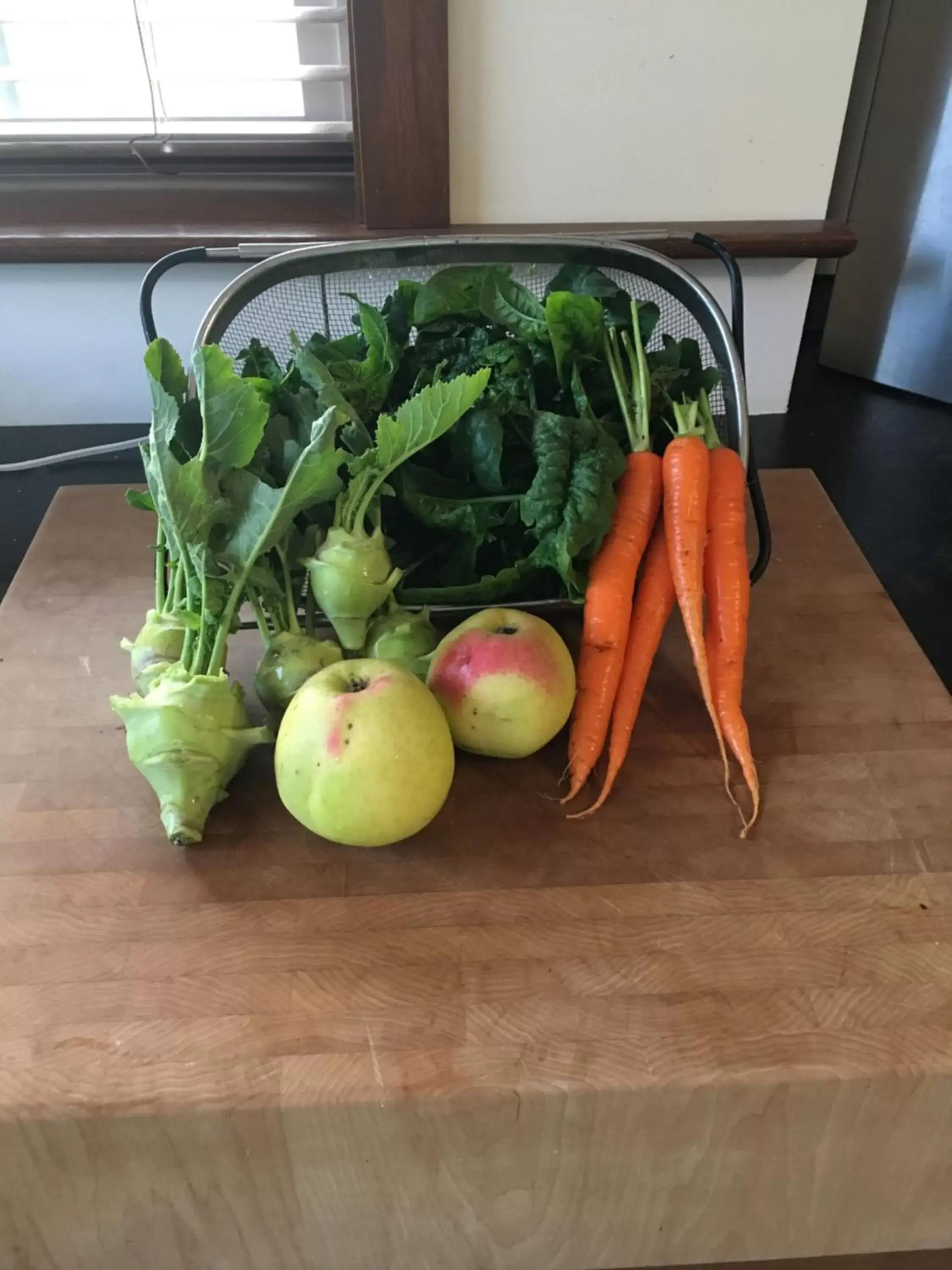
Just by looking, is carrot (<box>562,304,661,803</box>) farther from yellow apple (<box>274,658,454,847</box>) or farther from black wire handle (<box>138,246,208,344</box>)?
black wire handle (<box>138,246,208,344</box>)

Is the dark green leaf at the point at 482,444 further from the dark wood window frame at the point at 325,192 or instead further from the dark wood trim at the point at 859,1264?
the dark wood trim at the point at 859,1264

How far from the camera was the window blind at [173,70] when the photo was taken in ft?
3.34

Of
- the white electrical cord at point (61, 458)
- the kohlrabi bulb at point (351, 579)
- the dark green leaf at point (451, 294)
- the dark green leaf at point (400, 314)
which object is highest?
the dark green leaf at point (451, 294)

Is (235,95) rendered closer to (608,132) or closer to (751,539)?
(608,132)

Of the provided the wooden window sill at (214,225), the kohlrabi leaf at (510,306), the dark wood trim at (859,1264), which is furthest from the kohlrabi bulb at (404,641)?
the wooden window sill at (214,225)

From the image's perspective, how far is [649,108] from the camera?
994mm

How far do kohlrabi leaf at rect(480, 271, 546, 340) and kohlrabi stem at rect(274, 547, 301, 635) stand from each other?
24cm

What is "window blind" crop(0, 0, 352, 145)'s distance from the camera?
102 cm

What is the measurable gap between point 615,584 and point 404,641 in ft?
0.47

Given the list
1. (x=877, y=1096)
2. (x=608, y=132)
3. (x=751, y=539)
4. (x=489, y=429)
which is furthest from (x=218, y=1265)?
(x=608, y=132)

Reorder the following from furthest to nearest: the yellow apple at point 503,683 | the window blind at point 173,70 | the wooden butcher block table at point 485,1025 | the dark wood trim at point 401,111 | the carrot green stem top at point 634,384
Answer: the window blind at point 173,70
the dark wood trim at point 401,111
the carrot green stem top at point 634,384
the yellow apple at point 503,683
the wooden butcher block table at point 485,1025

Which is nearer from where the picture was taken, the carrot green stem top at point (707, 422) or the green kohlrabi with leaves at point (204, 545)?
the green kohlrabi with leaves at point (204, 545)

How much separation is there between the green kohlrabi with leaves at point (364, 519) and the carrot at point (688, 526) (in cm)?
15

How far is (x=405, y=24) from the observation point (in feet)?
2.99
